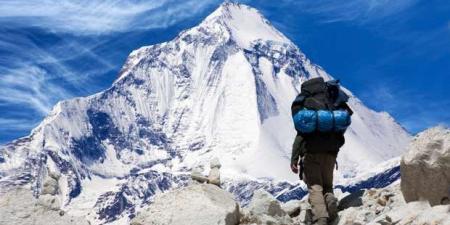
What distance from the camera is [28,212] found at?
13.1 meters

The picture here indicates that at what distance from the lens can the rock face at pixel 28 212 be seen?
42.6 feet

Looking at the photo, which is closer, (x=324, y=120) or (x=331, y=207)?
(x=324, y=120)

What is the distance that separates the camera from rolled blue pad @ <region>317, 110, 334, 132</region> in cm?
1356

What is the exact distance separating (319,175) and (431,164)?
102 inches

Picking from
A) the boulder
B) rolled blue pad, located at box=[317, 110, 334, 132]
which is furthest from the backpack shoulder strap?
the boulder

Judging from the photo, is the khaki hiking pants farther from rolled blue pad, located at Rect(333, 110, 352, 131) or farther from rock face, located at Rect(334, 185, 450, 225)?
rolled blue pad, located at Rect(333, 110, 352, 131)

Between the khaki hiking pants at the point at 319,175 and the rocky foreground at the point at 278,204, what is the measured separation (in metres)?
0.48

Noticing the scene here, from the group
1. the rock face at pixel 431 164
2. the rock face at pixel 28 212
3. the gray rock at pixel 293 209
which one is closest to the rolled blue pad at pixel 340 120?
the rock face at pixel 431 164

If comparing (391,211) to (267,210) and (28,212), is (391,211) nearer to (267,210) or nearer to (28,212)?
(267,210)

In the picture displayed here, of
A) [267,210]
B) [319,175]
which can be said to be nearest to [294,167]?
[319,175]

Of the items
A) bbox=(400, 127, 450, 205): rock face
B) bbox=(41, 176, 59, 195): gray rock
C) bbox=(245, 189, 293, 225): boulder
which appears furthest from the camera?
bbox=(41, 176, 59, 195): gray rock

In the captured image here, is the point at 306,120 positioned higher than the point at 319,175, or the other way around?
the point at 306,120

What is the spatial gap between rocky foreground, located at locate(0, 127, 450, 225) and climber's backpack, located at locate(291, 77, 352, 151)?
120 centimetres

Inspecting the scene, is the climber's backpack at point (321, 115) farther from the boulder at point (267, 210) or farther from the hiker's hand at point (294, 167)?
the boulder at point (267, 210)
